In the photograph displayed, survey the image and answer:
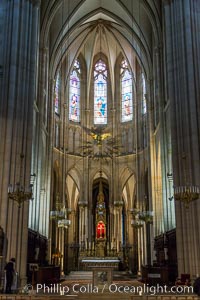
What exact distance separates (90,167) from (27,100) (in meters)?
17.7

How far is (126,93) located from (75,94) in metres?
4.74

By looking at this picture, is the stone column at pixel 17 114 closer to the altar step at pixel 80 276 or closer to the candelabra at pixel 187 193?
the candelabra at pixel 187 193

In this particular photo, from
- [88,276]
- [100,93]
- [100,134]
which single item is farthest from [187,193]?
[100,93]

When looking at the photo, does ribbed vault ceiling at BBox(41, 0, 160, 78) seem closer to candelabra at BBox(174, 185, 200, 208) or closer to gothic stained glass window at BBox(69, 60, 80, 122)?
gothic stained glass window at BBox(69, 60, 80, 122)

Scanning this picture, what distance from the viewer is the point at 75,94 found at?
1459 inches

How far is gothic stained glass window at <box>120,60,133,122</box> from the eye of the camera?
36.4 meters

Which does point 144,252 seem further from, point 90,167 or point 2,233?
point 2,233

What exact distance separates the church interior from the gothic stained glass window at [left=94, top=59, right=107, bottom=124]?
0.33 feet

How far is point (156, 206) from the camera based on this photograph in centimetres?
2772

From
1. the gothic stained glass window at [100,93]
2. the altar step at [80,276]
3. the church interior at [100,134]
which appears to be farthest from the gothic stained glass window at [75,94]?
the altar step at [80,276]

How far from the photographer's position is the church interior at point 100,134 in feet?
57.1

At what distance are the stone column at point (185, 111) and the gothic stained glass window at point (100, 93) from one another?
17271mm

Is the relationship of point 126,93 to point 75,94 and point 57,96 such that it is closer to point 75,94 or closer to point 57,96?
point 75,94

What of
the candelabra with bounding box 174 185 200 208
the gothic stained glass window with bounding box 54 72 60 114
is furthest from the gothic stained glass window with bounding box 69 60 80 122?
the candelabra with bounding box 174 185 200 208
